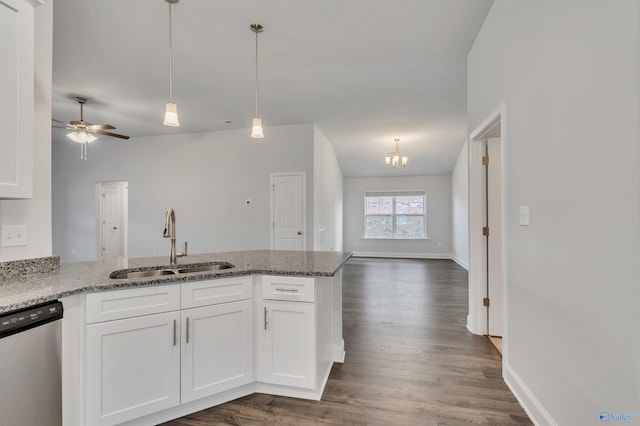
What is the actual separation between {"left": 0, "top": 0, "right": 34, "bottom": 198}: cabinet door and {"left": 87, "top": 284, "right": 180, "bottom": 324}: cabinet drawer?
25.0 inches

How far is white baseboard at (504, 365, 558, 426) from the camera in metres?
1.61

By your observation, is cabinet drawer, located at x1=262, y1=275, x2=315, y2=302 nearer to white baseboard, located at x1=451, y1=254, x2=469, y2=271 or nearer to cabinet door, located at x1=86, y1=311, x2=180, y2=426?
cabinet door, located at x1=86, y1=311, x2=180, y2=426

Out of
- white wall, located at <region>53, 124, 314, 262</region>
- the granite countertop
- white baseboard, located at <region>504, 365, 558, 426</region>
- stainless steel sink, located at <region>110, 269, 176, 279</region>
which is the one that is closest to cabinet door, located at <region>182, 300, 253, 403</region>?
the granite countertop

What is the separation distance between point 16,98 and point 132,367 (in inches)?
57.2

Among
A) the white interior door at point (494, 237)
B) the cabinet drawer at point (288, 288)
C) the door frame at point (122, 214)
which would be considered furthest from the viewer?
the door frame at point (122, 214)

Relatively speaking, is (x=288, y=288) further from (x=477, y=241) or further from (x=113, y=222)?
(x=113, y=222)

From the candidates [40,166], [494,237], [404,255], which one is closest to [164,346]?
[40,166]

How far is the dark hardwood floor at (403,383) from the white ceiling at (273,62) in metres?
2.88

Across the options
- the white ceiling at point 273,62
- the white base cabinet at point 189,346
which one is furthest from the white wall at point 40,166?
the white ceiling at point 273,62

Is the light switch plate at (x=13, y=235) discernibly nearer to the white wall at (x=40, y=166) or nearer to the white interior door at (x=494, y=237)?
the white wall at (x=40, y=166)

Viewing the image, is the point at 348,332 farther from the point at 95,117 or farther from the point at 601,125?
the point at 95,117

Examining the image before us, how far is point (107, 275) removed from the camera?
176cm

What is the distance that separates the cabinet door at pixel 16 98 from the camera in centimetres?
134

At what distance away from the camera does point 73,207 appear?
6.45 meters
